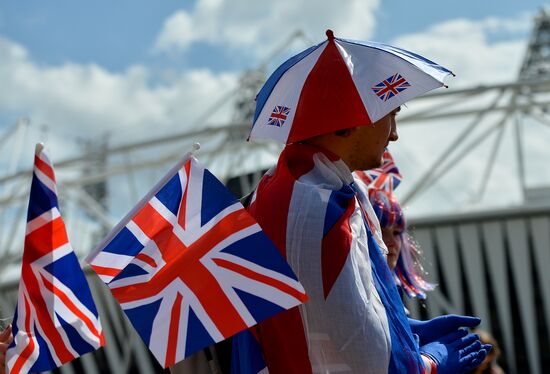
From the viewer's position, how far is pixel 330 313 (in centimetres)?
239

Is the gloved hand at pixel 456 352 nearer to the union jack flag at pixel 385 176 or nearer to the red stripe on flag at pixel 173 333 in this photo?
the red stripe on flag at pixel 173 333

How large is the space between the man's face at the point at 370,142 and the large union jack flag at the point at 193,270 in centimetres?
41

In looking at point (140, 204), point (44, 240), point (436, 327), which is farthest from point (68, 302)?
point (436, 327)

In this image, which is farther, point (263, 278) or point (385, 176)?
point (385, 176)

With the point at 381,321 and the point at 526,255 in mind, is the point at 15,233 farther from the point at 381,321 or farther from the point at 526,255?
the point at 381,321

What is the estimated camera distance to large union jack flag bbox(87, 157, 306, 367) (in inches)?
98.8

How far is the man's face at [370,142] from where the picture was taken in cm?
274

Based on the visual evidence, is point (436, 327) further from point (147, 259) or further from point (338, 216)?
point (147, 259)

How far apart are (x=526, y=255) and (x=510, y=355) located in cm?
274

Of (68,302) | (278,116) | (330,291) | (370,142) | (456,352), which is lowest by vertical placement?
(456,352)

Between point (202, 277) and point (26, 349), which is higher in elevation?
point (202, 277)

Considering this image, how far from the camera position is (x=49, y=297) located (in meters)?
3.88

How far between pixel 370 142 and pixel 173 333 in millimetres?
864

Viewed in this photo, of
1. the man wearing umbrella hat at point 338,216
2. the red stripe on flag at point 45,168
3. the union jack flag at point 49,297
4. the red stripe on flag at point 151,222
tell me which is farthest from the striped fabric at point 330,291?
the red stripe on flag at point 45,168
